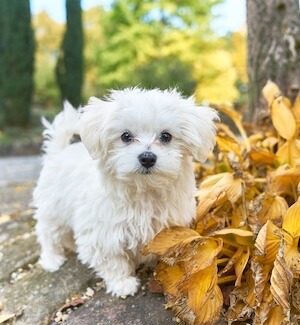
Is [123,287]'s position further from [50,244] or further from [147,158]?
[147,158]

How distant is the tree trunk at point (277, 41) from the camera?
4.12 metres

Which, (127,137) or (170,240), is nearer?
(127,137)

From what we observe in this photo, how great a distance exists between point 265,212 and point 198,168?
1130 mm

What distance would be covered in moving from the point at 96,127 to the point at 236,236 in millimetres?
944

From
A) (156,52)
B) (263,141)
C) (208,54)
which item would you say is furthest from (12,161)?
(263,141)

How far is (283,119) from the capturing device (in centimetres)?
338

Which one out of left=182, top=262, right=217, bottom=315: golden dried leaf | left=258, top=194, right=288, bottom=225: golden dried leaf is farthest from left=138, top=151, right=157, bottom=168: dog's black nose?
left=258, top=194, right=288, bottom=225: golden dried leaf

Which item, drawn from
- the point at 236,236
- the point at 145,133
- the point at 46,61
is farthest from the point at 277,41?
the point at 46,61

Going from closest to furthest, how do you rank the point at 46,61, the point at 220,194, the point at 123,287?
the point at 123,287 → the point at 220,194 → the point at 46,61

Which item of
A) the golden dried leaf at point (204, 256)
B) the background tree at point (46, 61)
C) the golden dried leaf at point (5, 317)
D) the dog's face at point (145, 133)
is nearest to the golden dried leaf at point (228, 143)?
the dog's face at point (145, 133)

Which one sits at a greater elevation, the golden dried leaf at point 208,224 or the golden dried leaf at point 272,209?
the golden dried leaf at point 272,209

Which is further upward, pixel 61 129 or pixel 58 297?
pixel 61 129

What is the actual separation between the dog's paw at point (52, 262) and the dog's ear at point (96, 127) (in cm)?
96

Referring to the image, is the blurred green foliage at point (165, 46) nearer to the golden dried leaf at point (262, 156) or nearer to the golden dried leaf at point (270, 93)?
the golden dried leaf at point (270, 93)
